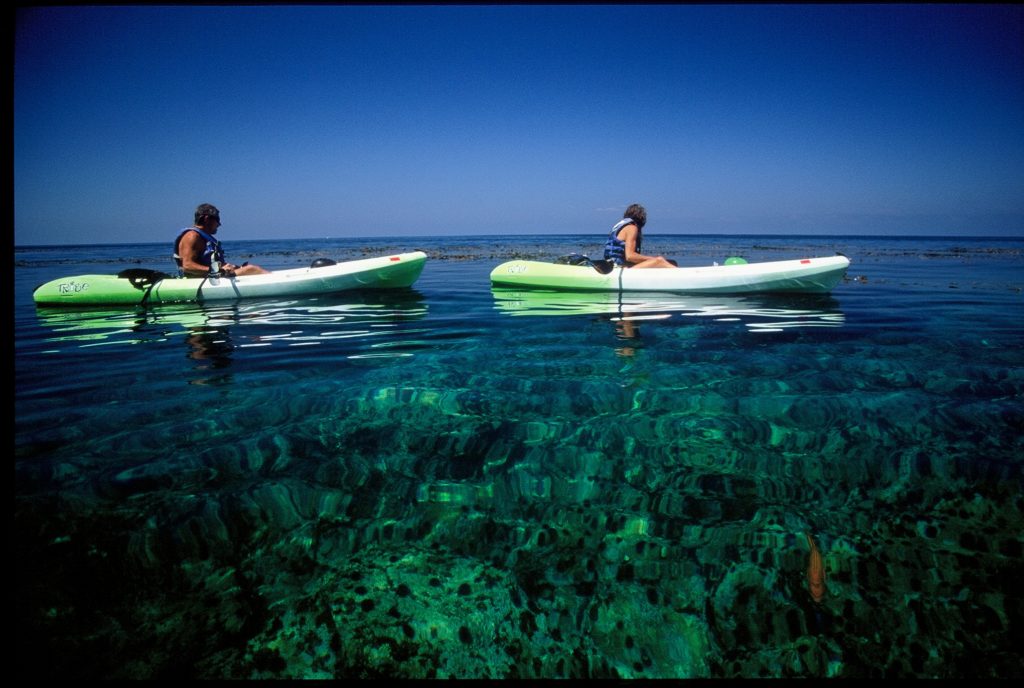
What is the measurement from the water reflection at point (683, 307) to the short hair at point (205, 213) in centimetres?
599

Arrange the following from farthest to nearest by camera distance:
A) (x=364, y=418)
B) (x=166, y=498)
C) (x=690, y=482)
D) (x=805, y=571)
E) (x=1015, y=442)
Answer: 1. (x=364, y=418)
2. (x=1015, y=442)
3. (x=690, y=482)
4. (x=166, y=498)
5. (x=805, y=571)

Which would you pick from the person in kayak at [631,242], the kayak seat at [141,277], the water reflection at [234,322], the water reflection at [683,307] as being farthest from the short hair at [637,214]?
the kayak seat at [141,277]

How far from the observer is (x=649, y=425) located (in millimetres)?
3545

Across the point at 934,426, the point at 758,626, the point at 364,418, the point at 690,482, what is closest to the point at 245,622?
the point at 364,418

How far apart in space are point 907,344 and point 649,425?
4683 mm

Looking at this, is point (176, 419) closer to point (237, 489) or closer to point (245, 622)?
point (237, 489)

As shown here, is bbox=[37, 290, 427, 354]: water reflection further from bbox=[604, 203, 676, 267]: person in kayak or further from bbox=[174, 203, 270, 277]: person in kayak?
bbox=[604, 203, 676, 267]: person in kayak

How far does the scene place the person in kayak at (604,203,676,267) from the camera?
10.0 meters

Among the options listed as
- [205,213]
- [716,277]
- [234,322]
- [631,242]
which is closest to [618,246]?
[631,242]

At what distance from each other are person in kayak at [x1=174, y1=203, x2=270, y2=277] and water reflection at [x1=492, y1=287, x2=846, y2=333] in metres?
5.97

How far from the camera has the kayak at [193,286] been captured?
30.3ft

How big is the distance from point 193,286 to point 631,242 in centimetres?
917

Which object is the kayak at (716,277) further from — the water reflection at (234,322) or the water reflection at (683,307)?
the water reflection at (234,322)

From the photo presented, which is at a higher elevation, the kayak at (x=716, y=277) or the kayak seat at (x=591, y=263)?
the kayak seat at (x=591, y=263)
